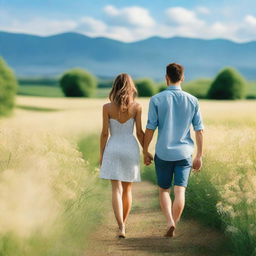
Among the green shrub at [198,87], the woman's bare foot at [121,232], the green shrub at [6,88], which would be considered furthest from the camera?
the green shrub at [198,87]

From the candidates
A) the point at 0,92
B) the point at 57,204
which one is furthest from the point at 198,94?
the point at 57,204

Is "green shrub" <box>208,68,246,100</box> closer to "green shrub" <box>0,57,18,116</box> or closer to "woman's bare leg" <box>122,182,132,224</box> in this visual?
"green shrub" <box>0,57,18,116</box>

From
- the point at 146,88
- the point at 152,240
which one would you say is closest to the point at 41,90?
the point at 146,88

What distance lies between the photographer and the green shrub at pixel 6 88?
16.6 meters

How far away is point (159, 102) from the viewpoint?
5.96m

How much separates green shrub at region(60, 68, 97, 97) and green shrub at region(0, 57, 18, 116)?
52.4 ft

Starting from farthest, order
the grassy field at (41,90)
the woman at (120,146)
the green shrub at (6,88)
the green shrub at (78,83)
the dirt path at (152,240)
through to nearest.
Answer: the grassy field at (41,90), the green shrub at (78,83), the green shrub at (6,88), the woman at (120,146), the dirt path at (152,240)

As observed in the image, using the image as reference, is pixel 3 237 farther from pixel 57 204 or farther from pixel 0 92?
pixel 0 92

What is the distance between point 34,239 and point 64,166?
6.76 ft

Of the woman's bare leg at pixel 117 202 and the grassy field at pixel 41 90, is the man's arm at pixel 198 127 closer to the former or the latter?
the woman's bare leg at pixel 117 202

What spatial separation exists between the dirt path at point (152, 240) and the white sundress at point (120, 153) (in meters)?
0.67

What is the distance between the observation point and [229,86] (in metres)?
32.5

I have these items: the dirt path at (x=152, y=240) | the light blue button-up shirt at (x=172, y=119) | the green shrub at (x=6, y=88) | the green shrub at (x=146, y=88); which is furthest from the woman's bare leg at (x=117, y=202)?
the green shrub at (x=146, y=88)

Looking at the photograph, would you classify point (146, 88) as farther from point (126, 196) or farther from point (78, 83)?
point (126, 196)
